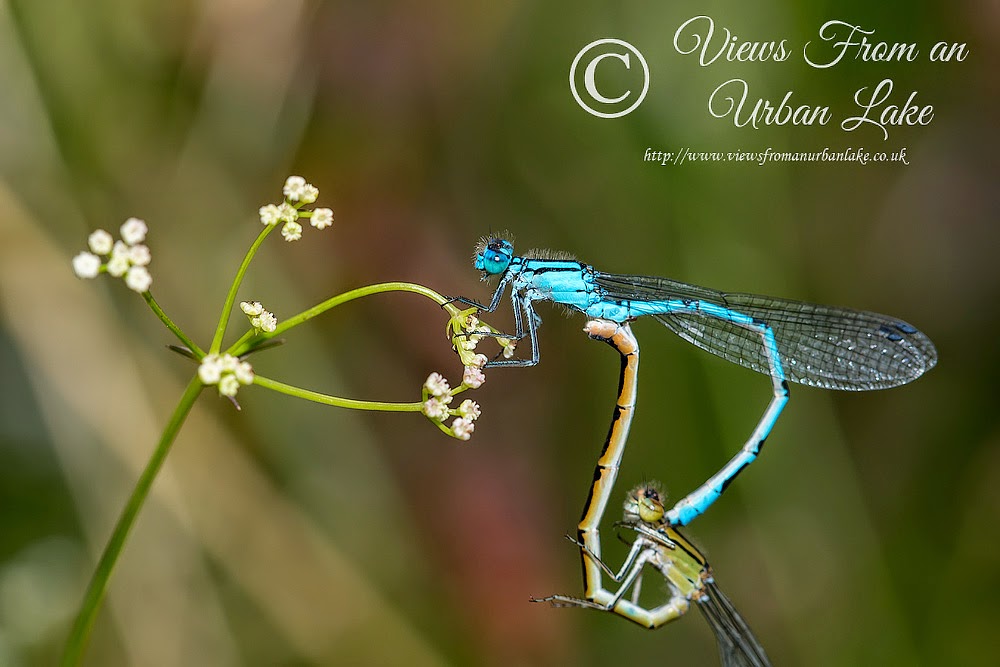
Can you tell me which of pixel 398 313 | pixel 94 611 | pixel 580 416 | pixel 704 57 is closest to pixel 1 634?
pixel 94 611

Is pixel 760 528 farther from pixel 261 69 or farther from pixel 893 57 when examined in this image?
pixel 261 69

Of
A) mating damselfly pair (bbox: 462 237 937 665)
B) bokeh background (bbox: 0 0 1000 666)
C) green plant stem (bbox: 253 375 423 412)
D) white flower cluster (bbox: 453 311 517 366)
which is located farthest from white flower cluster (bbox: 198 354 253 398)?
bokeh background (bbox: 0 0 1000 666)

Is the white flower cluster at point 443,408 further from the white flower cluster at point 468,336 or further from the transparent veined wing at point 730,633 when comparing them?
the transparent veined wing at point 730,633

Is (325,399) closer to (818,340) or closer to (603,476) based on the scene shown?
(603,476)

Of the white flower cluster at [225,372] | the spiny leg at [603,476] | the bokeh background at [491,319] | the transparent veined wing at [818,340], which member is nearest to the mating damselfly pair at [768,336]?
the transparent veined wing at [818,340]

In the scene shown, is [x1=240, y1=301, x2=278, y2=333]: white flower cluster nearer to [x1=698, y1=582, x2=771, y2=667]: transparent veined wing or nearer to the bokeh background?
the bokeh background

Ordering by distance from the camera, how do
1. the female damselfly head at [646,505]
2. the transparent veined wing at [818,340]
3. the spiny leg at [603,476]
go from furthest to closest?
the transparent veined wing at [818,340] → the female damselfly head at [646,505] → the spiny leg at [603,476]
